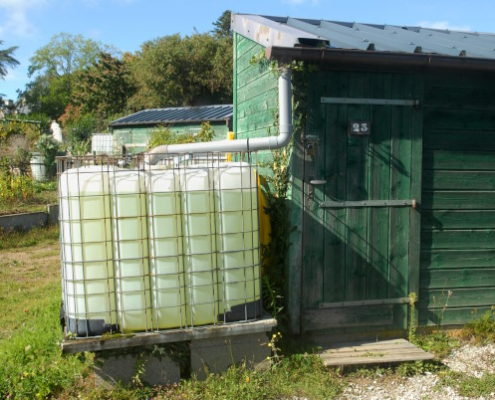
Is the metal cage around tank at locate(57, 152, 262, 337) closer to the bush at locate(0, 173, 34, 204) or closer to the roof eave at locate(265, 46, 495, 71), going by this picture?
the roof eave at locate(265, 46, 495, 71)

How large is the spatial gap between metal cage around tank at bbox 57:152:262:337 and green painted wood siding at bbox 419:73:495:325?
1.96 meters

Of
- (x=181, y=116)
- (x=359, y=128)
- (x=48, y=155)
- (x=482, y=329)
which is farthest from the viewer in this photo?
(x=181, y=116)

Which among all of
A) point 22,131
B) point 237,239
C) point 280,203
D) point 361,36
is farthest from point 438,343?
point 22,131

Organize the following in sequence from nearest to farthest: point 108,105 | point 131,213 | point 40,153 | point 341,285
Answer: point 131,213, point 341,285, point 40,153, point 108,105

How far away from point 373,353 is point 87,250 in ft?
8.64

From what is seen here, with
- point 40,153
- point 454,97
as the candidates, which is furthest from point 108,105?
point 454,97

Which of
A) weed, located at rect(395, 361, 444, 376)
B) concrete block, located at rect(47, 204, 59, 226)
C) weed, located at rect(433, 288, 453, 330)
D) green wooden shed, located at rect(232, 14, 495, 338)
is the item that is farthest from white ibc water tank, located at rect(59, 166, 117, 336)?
concrete block, located at rect(47, 204, 59, 226)

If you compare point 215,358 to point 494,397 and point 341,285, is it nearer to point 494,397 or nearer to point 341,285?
point 341,285

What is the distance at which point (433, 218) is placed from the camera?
4.89 m

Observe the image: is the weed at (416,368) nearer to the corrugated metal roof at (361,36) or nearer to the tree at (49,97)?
the corrugated metal roof at (361,36)

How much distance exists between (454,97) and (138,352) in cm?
374

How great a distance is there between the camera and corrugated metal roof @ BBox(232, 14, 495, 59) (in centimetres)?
438

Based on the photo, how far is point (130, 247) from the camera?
3.76m

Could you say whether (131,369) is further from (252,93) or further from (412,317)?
(252,93)
